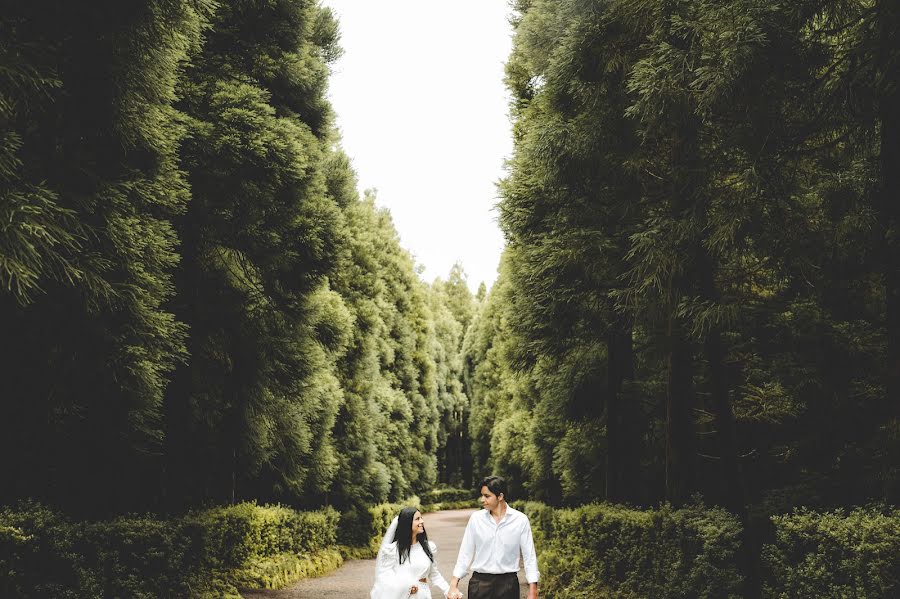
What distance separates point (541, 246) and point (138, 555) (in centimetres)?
769

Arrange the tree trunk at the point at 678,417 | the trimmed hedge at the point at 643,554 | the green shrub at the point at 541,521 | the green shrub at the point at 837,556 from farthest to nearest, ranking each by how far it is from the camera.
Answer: the green shrub at the point at 541,521, the tree trunk at the point at 678,417, the trimmed hedge at the point at 643,554, the green shrub at the point at 837,556

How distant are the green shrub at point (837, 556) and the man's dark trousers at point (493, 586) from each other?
2.97 metres

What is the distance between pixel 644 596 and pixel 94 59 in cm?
1009

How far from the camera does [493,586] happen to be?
5.62m

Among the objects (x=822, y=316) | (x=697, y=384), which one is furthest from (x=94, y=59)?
(x=697, y=384)

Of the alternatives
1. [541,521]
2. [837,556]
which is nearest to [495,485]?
[837,556]

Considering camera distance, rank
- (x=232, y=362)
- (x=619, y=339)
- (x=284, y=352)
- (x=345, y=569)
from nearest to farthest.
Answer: (x=232, y=362) < (x=284, y=352) < (x=619, y=339) < (x=345, y=569)

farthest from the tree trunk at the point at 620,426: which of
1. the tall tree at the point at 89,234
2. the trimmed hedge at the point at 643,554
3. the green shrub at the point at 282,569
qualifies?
the tall tree at the point at 89,234

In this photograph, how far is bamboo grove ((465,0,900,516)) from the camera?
25.8 feet

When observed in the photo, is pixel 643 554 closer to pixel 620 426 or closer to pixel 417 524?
pixel 620 426

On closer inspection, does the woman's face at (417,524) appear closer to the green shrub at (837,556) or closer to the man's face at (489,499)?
the man's face at (489,499)

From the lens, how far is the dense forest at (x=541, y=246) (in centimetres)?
788

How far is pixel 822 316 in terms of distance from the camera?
12484 mm

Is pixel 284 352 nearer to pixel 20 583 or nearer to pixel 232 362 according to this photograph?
pixel 232 362
